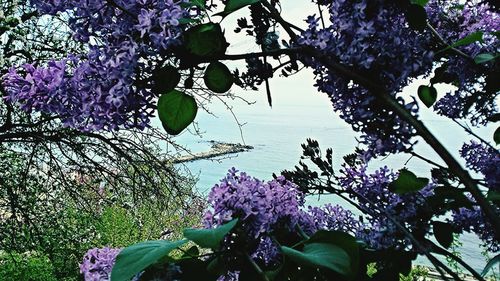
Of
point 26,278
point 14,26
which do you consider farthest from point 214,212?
point 26,278

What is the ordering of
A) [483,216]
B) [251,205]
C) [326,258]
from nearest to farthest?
[326,258], [251,205], [483,216]

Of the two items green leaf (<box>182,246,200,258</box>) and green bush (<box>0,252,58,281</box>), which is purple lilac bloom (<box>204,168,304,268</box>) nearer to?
green leaf (<box>182,246,200,258</box>)

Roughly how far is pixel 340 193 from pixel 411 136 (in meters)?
0.21

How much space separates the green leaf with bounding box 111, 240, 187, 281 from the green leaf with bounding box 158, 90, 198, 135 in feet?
0.22

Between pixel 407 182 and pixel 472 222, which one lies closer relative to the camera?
pixel 407 182

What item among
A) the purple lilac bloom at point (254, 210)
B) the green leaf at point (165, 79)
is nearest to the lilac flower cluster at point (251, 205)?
the purple lilac bloom at point (254, 210)

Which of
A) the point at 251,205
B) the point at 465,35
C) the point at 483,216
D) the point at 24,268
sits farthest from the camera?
the point at 24,268

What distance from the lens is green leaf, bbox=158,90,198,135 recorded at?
0.30 m

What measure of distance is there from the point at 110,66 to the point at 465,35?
19.5 inches

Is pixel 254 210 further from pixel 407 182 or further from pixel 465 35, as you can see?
pixel 465 35

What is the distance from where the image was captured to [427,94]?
45 centimetres

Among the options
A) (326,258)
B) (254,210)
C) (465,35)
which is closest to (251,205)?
(254,210)

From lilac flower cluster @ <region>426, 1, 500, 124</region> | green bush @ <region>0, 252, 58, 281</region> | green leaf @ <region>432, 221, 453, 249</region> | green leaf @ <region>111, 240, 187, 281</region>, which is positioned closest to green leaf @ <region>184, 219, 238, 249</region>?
green leaf @ <region>111, 240, 187, 281</region>

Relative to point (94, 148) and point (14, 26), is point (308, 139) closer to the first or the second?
point (14, 26)
